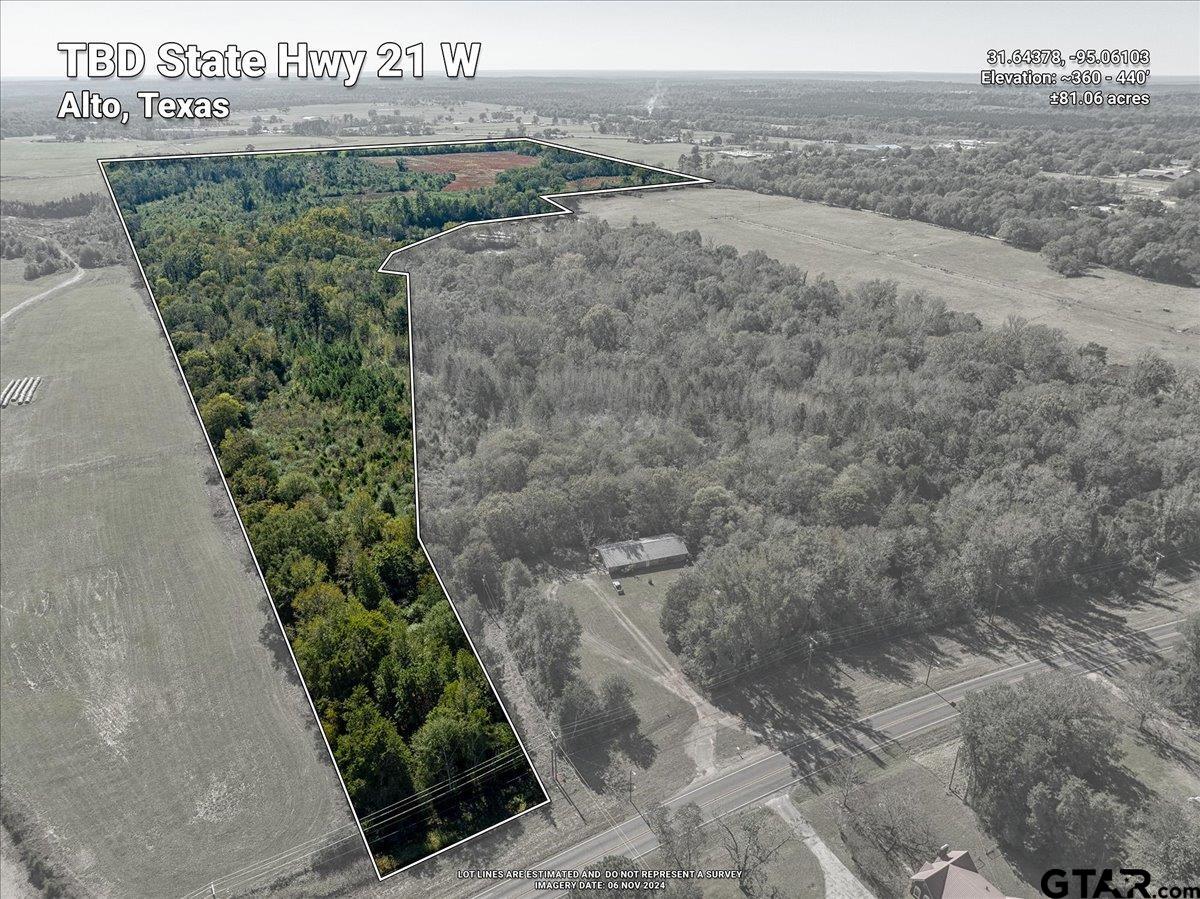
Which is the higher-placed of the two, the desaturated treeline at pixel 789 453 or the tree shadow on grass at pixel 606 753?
the desaturated treeline at pixel 789 453

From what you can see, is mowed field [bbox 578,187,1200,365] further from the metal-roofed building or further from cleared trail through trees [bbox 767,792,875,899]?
cleared trail through trees [bbox 767,792,875,899]

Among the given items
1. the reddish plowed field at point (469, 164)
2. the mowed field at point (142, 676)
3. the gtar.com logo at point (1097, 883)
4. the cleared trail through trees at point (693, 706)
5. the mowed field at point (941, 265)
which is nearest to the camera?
the gtar.com logo at point (1097, 883)

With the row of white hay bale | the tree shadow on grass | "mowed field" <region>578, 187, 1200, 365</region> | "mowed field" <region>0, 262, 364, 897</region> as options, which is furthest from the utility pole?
the row of white hay bale

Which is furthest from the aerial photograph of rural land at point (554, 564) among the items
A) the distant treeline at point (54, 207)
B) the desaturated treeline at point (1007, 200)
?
the distant treeline at point (54, 207)

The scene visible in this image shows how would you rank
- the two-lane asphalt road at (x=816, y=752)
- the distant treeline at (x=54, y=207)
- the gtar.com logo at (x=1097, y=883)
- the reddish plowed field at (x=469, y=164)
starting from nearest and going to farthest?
the gtar.com logo at (x=1097, y=883), the two-lane asphalt road at (x=816, y=752), the reddish plowed field at (x=469, y=164), the distant treeline at (x=54, y=207)

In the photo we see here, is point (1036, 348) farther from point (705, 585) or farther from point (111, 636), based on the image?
point (111, 636)

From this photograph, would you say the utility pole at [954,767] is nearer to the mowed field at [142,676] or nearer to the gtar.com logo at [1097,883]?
the gtar.com logo at [1097,883]
